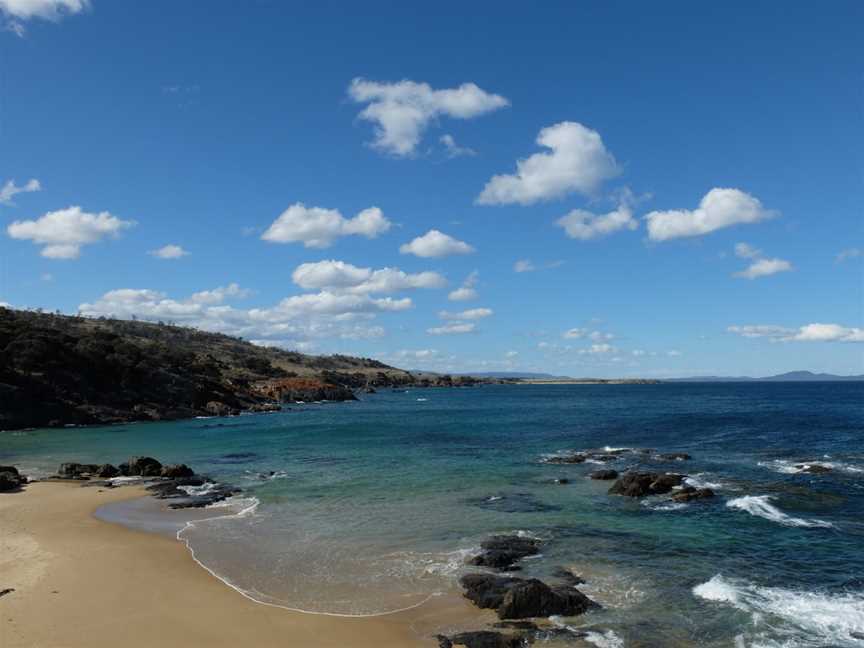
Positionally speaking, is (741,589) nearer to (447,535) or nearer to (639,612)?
(639,612)

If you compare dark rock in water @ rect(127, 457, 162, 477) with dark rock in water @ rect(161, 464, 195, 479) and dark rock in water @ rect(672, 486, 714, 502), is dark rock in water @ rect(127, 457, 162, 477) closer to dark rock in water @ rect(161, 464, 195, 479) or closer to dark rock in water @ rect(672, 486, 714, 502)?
dark rock in water @ rect(161, 464, 195, 479)

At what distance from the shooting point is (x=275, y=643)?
1538cm

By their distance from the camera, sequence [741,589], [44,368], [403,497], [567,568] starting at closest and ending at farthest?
[741,589], [567,568], [403,497], [44,368]

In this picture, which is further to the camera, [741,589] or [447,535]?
[447,535]

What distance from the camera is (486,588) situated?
18672 millimetres

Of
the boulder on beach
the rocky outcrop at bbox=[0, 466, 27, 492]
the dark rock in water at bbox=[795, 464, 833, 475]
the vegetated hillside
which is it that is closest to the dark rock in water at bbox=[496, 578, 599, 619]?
the boulder on beach

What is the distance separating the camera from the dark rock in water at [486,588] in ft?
58.4

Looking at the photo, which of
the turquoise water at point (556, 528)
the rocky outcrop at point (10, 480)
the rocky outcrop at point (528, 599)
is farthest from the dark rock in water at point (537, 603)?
the rocky outcrop at point (10, 480)

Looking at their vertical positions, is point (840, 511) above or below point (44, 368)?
below

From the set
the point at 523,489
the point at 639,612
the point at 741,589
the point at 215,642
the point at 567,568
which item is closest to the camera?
the point at 215,642

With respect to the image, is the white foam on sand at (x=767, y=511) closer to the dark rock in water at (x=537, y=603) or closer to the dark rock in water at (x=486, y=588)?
the dark rock in water at (x=537, y=603)

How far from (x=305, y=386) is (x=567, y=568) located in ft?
408

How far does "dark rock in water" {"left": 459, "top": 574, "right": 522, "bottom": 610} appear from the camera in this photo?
17.8 metres

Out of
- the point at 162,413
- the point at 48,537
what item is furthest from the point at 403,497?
the point at 162,413
